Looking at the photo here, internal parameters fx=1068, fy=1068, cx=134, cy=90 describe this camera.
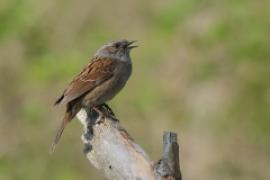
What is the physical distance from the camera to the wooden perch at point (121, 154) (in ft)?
19.4

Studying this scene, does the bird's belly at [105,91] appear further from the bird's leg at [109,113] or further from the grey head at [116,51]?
the grey head at [116,51]

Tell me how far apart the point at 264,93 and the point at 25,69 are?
2978 mm

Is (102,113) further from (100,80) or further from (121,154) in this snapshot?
(121,154)

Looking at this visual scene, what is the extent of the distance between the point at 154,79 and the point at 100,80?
4.46 meters

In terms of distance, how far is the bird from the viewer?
27.3ft

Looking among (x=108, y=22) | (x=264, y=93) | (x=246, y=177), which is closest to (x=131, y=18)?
(x=108, y=22)

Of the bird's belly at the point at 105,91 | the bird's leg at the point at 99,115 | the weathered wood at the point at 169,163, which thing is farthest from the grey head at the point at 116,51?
the weathered wood at the point at 169,163

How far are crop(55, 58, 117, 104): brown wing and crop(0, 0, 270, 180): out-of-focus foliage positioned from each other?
9.75 ft

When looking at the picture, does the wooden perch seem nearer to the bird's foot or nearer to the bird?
the bird's foot

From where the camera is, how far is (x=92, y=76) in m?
8.68

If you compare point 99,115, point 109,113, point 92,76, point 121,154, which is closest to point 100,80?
point 92,76

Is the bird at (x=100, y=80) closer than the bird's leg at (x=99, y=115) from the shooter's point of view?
No

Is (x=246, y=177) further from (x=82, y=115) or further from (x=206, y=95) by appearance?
(x=82, y=115)

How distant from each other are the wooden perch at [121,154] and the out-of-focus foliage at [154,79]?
437 cm
